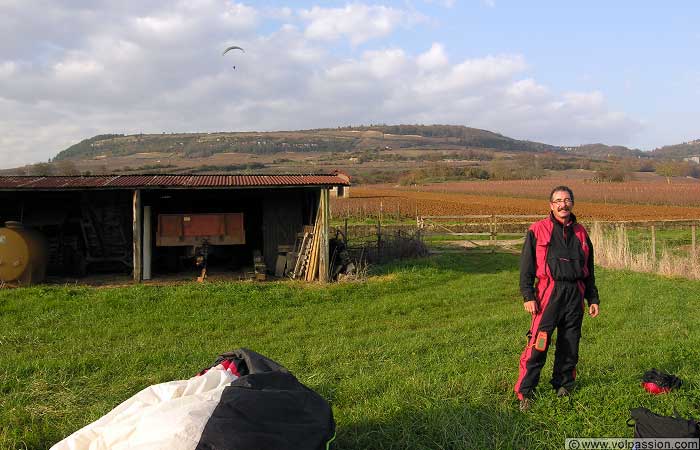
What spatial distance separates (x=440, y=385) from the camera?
5211mm

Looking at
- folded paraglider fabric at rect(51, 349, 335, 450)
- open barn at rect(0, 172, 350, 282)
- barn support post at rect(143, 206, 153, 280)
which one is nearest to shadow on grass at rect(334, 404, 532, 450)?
folded paraglider fabric at rect(51, 349, 335, 450)

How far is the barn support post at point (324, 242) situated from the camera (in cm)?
1316

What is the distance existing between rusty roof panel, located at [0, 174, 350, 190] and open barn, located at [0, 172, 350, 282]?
0.08 feet

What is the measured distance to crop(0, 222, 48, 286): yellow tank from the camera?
39.5 ft

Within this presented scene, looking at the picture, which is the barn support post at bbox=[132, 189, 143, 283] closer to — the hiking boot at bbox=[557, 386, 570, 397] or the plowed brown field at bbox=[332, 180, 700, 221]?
the hiking boot at bbox=[557, 386, 570, 397]

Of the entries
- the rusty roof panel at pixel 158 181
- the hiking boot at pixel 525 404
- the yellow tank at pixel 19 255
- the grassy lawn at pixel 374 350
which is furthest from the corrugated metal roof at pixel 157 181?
the hiking boot at pixel 525 404

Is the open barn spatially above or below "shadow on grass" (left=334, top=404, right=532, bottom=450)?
above

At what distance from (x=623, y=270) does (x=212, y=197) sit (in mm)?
11299

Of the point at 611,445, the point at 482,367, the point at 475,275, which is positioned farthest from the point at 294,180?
the point at 611,445

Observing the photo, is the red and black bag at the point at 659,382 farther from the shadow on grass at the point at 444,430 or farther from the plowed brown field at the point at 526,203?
the plowed brown field at the point at 526,203

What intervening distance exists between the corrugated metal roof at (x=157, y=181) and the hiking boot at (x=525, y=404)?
8.66m

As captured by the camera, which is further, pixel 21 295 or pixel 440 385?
pixel 21 295

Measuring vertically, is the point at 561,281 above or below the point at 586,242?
below

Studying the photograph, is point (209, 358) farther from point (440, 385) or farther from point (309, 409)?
point (309, 409)
